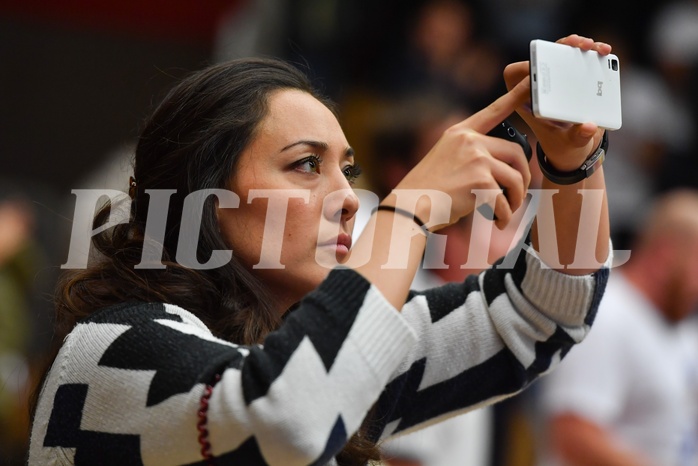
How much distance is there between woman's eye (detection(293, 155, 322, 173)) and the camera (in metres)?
1.64

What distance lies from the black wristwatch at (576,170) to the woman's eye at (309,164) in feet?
1.12

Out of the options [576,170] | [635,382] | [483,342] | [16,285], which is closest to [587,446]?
[635,382]

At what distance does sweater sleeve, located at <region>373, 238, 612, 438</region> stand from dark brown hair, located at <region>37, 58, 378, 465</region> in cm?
14

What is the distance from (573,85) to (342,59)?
4.22m

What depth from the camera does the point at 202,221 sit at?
1.63 metres

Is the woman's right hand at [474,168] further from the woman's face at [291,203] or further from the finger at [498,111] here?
the woman's face at [291,203]

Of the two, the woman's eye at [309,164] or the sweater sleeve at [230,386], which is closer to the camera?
the sweater sleeve at [230,386]

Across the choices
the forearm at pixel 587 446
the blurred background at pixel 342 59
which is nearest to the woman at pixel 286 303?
the forearm at pixel 587 446

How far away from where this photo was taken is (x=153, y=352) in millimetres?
1369

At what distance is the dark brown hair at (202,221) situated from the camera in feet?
5.16

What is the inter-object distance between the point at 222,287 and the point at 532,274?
0.50m

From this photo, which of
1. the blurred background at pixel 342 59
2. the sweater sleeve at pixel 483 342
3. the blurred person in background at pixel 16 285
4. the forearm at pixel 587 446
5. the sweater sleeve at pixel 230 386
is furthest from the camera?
the blurred background at pixel 342 59

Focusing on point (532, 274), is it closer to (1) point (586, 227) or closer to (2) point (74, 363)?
(1) point (586, 227)

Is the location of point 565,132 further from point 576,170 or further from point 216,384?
point 216,384
